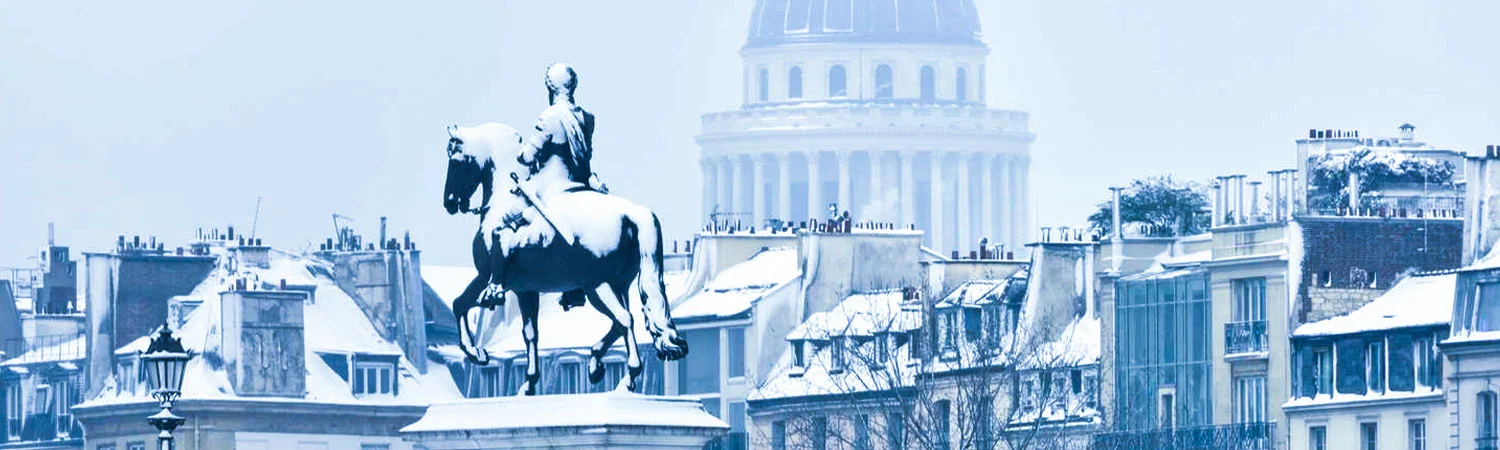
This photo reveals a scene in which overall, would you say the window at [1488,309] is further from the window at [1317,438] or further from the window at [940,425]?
the window at [940,425]

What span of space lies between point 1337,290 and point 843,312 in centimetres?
2146

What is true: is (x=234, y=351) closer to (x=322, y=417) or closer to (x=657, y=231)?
(x=322, y=417)

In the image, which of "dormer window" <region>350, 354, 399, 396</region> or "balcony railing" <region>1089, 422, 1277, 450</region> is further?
"dormer window" <region>350, 354, 399, 396</region>

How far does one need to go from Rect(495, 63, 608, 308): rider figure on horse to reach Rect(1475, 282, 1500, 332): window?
52470mm

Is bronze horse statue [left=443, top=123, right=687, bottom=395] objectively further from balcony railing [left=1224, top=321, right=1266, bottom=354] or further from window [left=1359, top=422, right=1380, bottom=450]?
balcony railing [left=1224, top=321, right=1266, bottom=354]

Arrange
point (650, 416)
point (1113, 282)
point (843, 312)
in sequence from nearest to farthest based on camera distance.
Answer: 1. point (650, 416)
2. point (1113, 282)
3. point (843, 312)

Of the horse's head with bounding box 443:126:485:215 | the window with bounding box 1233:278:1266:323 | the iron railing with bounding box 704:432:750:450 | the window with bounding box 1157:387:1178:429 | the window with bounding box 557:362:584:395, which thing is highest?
the horse's head with bounding box 443:126:485:215

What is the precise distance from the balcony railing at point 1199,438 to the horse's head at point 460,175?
6064 centimetres

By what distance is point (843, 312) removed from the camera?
433 feet

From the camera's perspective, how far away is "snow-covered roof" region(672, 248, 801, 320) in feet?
443

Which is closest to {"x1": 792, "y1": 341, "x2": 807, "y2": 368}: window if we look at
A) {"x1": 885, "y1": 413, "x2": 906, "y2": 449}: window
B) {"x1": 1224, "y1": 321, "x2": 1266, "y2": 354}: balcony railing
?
{"x1": 885, "y1": 413, "x2": 906, "y2": 449}: window

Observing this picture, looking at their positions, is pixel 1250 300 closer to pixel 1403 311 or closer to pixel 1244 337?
pixel 1244 337

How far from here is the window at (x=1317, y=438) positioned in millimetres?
110000

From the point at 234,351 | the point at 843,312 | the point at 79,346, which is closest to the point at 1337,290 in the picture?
the point at 843,312
